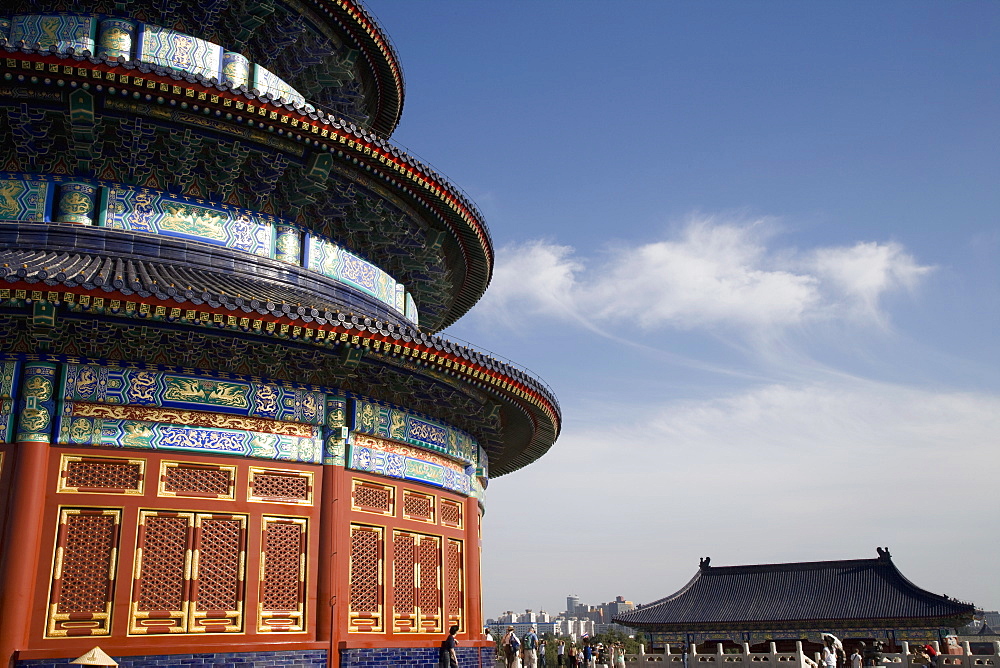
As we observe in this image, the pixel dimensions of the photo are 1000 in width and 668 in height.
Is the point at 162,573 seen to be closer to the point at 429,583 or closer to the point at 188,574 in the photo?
the point at 188,574

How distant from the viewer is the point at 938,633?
44.4 m

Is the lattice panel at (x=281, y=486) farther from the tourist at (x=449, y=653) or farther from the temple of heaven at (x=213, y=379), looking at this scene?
the tourist at (x=449, y=653)

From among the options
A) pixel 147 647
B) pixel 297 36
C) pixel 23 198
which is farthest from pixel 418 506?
pixel 297 36

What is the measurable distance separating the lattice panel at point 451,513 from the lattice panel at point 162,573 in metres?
4.70

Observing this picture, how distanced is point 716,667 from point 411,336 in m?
23.1

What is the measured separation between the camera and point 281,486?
13.3 metres

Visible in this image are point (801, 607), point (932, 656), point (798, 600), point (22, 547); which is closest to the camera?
point (22, 547)

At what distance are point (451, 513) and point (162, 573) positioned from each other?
5405 millimetres

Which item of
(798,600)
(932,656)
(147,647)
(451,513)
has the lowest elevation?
(932,656)

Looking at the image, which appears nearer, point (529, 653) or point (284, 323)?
point (284, 323)

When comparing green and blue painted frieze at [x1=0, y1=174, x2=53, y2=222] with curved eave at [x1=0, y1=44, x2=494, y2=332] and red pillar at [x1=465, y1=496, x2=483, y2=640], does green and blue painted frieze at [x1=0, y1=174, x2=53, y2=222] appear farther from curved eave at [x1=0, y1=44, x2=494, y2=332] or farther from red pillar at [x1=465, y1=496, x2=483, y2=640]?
red pillar at [x1=465, y1=496, x2=483, y2=640]

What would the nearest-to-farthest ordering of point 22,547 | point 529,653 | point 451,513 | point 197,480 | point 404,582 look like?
point 22,547
point 197,480
point 404,582
point 451,513
point 529,653

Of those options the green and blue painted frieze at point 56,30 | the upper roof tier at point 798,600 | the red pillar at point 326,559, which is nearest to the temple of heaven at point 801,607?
the upper roof tier at point 798,600

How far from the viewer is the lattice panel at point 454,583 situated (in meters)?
15.5
